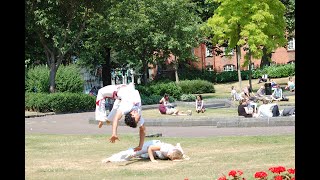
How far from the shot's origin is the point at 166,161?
40.8 feet

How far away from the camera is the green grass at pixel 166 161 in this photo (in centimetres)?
1074

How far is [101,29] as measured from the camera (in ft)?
161

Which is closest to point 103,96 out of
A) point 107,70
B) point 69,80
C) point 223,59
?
point 69,80

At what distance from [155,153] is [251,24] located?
38446 mm

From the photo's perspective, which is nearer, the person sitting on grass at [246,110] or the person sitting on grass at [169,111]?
the person sitting on grass at [246,110]

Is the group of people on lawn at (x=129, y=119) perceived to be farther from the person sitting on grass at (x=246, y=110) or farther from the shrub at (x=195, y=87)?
the shrub at (x=195, y=87)

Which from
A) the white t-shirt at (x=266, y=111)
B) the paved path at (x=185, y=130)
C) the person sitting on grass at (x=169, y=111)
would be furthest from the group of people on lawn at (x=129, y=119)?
the person sitting on grass at (x=169, y=111)

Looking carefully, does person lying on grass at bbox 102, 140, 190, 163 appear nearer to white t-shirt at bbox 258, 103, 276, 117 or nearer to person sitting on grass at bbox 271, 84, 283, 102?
white t-shirt at bbox 258, 103, 276, 117

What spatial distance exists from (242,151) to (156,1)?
35.6 m

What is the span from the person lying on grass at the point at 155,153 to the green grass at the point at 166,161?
0.52ft

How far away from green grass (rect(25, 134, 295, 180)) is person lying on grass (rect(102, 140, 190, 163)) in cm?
16

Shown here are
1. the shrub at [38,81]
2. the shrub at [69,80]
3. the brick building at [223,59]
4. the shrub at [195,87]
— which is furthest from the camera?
the brick building at [223,59]

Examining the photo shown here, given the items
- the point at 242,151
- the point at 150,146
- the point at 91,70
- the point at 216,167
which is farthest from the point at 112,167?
the point at 91,70

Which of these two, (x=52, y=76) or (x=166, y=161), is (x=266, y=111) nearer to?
(x=166, y=161)
